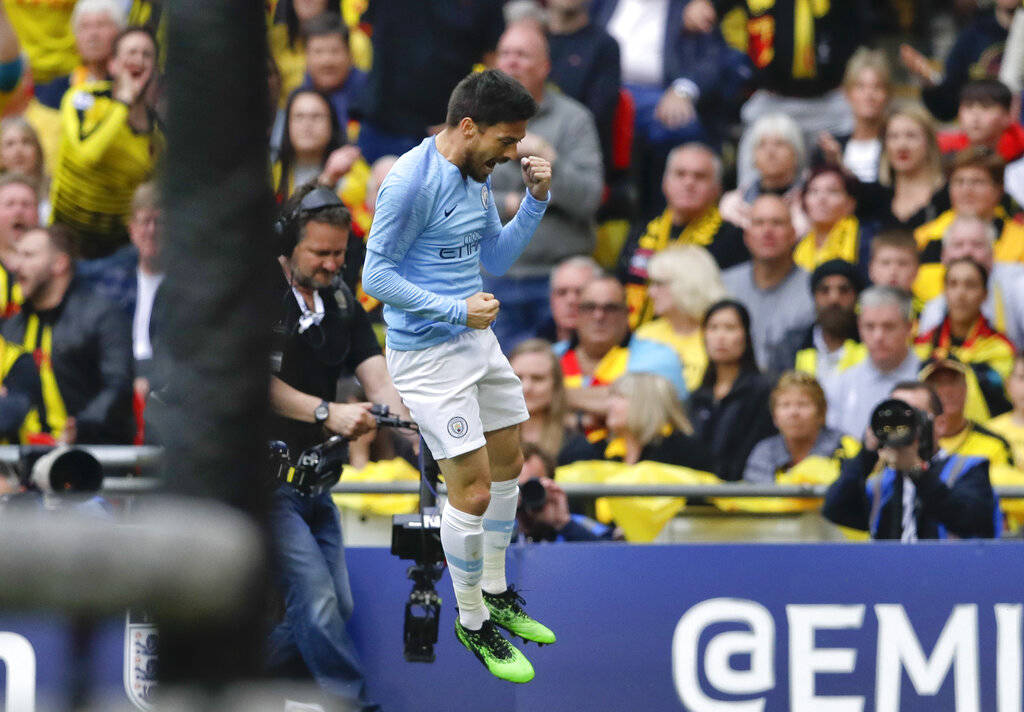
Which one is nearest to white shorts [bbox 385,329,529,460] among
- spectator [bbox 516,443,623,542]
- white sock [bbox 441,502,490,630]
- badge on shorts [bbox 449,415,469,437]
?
badge on shorts [bbox 449,415,469,437]

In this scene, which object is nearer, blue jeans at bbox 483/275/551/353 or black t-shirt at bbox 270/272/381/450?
black t-shirt at bbox 270/272/381/450

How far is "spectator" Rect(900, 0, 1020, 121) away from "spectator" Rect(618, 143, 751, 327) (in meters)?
1.68

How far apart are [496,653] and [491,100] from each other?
190 cm

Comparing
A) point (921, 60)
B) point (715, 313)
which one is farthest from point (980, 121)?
point (715, 313)

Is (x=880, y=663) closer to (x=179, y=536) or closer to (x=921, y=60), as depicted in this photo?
(x=921, y=60)

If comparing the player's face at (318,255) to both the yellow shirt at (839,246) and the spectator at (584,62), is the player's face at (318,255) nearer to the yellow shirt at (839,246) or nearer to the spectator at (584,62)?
the yellow shirt at (839,246)

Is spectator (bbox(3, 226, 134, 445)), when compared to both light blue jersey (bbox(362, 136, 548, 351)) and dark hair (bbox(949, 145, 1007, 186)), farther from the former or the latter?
dark hair (bbox(949, 145, 1007, 186))

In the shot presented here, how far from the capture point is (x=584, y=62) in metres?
9.40

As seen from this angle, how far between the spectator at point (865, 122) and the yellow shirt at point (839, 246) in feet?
1.34

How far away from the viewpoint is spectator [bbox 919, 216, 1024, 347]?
8.03m

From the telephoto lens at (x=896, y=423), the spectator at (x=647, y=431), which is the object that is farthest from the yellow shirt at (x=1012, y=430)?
the spectator at (x=647, y=431)

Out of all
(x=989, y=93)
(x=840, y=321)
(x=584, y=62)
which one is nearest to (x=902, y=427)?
(x=840, y=321)

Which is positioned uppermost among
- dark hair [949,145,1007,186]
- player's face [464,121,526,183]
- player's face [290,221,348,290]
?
dark hair [949,145,1007,186]

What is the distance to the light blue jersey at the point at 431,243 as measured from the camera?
201 inches
